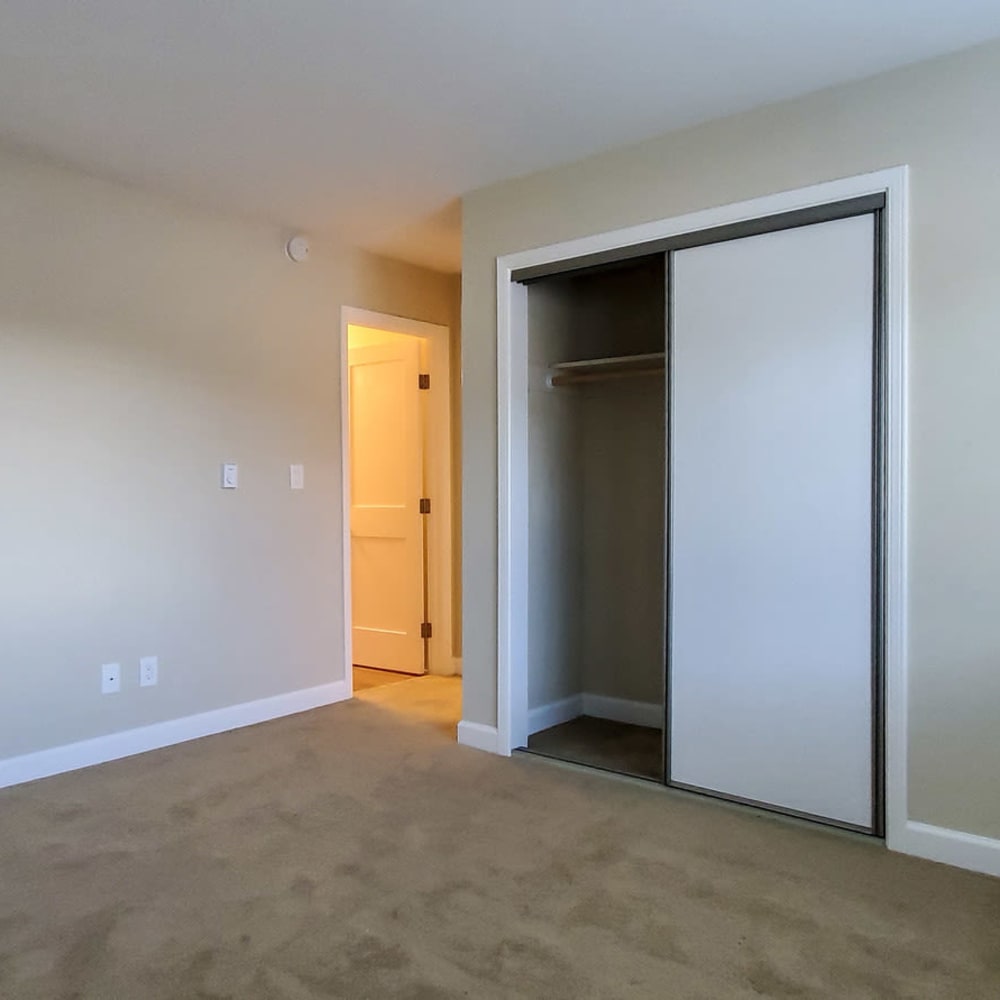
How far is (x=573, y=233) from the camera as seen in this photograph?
11.2ft

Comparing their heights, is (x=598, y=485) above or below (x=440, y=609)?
above

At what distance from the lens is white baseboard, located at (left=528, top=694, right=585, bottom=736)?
389cm

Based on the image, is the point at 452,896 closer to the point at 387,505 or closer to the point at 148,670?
the point at 148,670

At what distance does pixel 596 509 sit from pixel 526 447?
64 centimetres

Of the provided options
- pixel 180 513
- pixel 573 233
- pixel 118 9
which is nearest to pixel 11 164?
pixel 118 9

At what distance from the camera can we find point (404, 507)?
5.25 m

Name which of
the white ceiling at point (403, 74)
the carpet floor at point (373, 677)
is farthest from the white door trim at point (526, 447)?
the carpet floor at point (373, 677)

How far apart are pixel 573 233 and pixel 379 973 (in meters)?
2.65

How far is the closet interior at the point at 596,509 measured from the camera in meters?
3.87

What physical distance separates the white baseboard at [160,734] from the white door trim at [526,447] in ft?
4.08

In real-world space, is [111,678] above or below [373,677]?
above

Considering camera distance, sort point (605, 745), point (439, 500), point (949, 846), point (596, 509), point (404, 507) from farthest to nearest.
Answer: point (404, 507)
point (439, 500)
point (596, 509)
point (605, 745)
point (949, 846)

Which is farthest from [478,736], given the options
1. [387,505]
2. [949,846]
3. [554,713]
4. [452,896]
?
[387,505]

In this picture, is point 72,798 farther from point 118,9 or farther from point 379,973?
point 118,9
